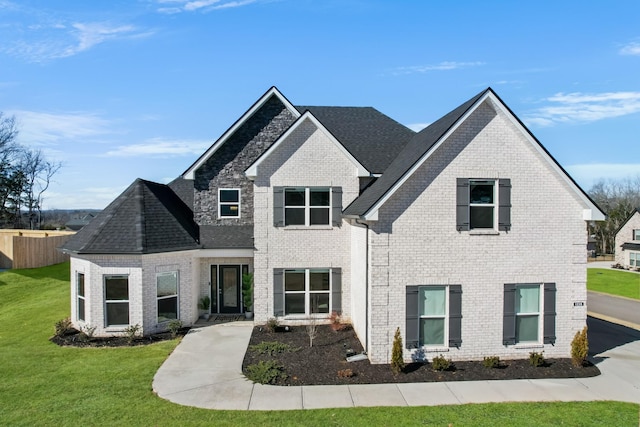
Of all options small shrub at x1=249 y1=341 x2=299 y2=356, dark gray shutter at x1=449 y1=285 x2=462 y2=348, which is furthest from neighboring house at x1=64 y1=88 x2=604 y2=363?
small shrub at x1=249 y1=341 x2=299 y2=356

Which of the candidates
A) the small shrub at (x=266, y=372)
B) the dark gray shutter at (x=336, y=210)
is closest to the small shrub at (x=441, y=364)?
the small shrub at (x=266, y=372)

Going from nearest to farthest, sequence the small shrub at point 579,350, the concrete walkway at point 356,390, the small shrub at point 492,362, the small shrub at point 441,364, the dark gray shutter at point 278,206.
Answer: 1. the concrete walkway at point 356,390
2. the small shrub at point 441,364
3. the small shrub at point 492,362
4. the small shrub at point 579,350
5. the dark gray shutter at point 278,206

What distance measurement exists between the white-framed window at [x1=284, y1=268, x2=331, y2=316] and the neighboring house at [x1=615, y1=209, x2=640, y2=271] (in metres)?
47.3

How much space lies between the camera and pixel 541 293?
1232 cm

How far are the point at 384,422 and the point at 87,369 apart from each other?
8.51 metres

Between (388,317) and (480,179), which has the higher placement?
(480,179)

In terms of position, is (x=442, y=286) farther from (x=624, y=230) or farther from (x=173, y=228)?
(x=624, y=230)

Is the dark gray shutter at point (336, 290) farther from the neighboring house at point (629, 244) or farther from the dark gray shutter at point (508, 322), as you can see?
the neighboring house at point (629, 244)

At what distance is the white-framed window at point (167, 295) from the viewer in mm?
15169

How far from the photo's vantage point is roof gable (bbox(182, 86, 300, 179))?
1733 cm

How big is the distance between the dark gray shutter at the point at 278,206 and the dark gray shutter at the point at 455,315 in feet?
22.8

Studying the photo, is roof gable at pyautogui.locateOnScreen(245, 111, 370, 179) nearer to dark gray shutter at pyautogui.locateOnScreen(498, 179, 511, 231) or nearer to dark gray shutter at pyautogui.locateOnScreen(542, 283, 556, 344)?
dark gray shutter at pyautogui.locateOnScreen(498, 179, 511, 231)

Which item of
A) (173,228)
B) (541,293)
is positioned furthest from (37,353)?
(541,293)

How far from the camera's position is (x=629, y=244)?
47.0 m
